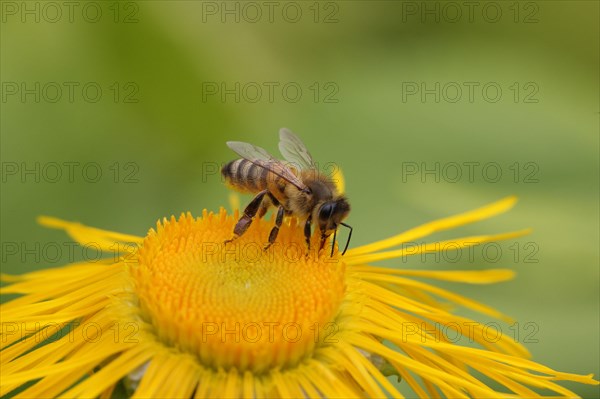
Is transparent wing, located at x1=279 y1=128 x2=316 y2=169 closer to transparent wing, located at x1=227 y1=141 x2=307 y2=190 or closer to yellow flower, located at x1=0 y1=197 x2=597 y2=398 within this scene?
transparent wing, located at x1=227 y1=141 x2=307 y2=190

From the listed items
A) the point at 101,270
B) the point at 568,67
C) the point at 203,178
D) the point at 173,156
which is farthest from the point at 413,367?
the point at 568,67

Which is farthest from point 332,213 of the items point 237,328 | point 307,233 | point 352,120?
point 352,120

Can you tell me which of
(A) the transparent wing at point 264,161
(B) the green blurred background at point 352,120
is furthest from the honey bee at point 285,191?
(B) the green blurred background at point 352,120

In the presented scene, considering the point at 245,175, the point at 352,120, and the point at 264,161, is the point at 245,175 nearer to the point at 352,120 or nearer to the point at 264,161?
the point at 264,161

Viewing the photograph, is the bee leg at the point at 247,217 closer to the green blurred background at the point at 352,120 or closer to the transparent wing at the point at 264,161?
the transparent wing at the point at 264,161

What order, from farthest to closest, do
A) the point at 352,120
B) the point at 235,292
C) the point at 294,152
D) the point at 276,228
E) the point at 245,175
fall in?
the point at 352,120 → the point at 294,152 → the point at 245,175 → the point at 276,228 → the point at 235,292

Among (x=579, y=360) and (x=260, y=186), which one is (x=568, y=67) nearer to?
Answer: (x=579, y=360)
